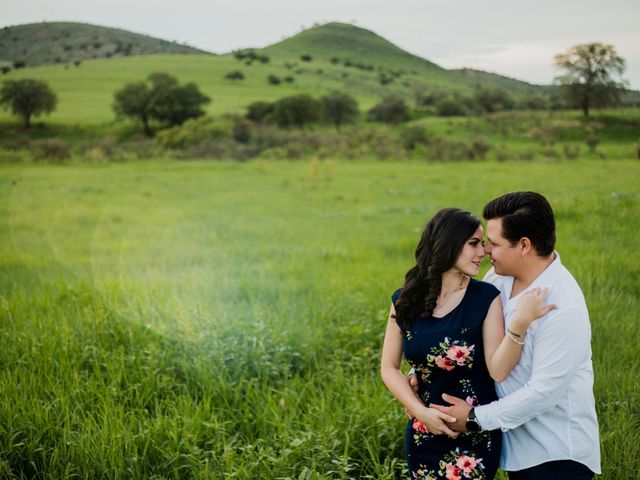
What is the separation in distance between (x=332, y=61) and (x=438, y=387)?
→ 126 m

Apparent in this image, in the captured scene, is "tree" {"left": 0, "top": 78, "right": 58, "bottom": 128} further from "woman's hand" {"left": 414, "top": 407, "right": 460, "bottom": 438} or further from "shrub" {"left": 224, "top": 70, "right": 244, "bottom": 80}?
"shrub" {"left": 224, "top": 70, "right": 244, "bottom": 80}

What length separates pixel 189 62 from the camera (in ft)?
273

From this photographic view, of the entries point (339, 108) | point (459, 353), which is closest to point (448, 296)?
point (459, 353)

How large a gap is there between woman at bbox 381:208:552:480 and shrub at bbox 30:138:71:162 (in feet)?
89.1

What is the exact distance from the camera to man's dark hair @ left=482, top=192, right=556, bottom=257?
8.00ft

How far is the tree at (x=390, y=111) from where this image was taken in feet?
205

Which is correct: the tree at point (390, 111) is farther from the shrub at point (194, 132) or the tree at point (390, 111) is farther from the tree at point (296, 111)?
the shrub at point (194, 132)

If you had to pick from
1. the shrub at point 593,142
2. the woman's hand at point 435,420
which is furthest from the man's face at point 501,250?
the shrub at point 593,142

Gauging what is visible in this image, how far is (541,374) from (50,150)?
2900 cm

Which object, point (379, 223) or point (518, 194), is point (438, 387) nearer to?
point (518, 194)

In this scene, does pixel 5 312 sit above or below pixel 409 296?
below

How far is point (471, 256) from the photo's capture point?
2.62 meters

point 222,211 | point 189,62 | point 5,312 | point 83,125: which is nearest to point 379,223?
point 222,211

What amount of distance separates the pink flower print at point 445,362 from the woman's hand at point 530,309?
17.1 inches
